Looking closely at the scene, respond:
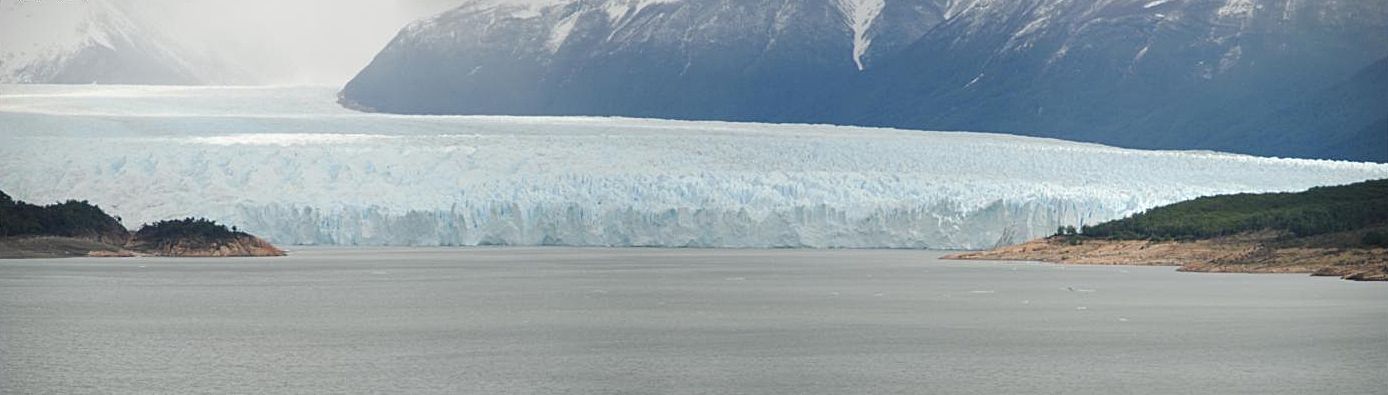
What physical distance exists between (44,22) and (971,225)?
166163 mm

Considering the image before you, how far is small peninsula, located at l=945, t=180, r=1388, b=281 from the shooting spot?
119 ft

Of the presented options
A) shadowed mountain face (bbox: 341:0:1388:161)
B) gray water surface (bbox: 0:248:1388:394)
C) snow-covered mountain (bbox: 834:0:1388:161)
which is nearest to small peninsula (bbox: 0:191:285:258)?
gray water surface (bbox: 0:248:1388:394)

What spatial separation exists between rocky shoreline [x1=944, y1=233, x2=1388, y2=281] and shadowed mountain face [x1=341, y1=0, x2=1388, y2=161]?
43975mm

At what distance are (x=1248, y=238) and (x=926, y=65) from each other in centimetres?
6081

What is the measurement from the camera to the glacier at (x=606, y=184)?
48.7 m

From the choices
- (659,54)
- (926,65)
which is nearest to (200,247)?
(659,54)

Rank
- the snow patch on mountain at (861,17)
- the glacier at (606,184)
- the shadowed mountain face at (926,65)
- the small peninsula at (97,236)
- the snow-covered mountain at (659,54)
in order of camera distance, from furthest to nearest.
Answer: the snow patch on mountain at (861,17)
the snow-covered mountain at (659,54)
the shadowed mountain face at (926,65)
the glacier at (606,184)
the small peninsula at (97,236)

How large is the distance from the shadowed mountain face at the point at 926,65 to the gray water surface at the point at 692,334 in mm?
58999

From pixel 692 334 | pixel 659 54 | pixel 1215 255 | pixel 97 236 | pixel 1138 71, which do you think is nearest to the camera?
pixel 692 334

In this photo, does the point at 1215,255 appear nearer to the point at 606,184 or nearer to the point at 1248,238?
the point at 1248,238

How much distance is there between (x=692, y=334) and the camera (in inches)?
786

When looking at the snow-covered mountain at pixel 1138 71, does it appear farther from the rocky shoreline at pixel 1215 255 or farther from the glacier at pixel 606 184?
the rocky shoreline at pixel 1215 255

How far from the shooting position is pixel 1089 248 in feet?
146

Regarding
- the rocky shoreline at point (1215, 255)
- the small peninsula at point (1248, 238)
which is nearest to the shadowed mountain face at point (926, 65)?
the small peninsula at point (1248, 238)
